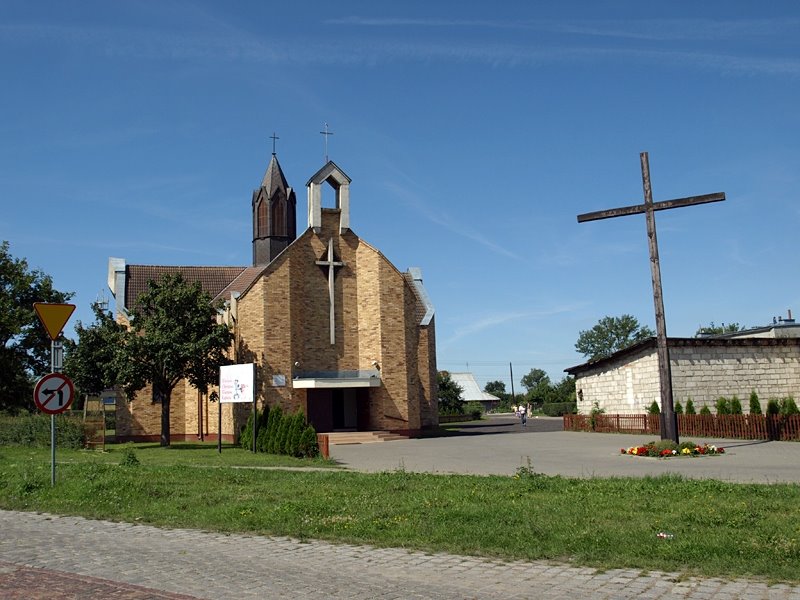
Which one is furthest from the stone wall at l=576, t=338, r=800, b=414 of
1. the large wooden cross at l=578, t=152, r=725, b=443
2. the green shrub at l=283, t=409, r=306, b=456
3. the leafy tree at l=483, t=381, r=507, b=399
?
the leafy tree at l=483, t=381, r=507, b=399

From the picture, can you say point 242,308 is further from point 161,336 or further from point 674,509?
point 674,509

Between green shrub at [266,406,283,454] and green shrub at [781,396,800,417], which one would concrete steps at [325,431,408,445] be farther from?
green shrub at [781,396,800,417]

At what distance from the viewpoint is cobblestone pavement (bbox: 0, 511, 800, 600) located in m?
6.50

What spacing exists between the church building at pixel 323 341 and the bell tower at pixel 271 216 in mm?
10153

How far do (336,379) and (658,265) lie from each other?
55.0 feet

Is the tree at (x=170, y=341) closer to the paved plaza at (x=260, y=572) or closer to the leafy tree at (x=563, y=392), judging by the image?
the paved plaza at (x=260, y=572)

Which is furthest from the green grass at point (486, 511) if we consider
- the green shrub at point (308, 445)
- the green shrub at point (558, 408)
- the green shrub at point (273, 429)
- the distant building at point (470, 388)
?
the distant building at point (470, 388)

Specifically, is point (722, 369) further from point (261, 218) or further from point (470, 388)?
point (470, 388)

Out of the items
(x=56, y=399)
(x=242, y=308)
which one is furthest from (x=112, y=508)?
(x=242, y=308)

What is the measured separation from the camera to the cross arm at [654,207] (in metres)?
21.6

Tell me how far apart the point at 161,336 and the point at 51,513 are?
19097 mm

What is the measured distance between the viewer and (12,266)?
3956 centimetres

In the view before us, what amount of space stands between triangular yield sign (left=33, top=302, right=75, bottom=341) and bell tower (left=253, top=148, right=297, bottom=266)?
33.1 m

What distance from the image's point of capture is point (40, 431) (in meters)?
30.3
